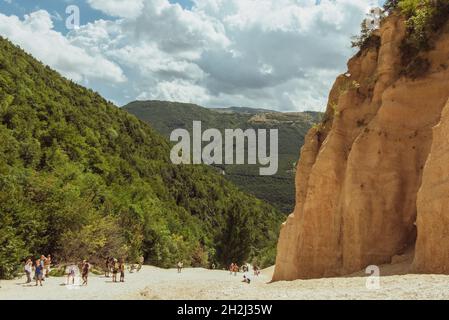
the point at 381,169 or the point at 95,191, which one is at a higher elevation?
the point at 95,191

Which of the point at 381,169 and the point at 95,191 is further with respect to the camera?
the point at 95,191

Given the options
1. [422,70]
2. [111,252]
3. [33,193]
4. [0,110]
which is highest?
[0,110]

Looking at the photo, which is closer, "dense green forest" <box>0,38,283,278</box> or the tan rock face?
the tan rock face

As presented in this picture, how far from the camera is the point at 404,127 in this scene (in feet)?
68.5

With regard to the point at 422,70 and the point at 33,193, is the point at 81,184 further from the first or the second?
the point at 422,70

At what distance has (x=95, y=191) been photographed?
62.7 m

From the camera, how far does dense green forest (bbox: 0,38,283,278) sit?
41.0 metres

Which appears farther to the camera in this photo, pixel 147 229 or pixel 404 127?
pixel 147 229

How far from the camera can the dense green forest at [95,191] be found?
4100 cm

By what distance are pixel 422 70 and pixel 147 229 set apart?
5077 cm

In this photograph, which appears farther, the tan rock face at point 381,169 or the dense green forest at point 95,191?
the dense green forest at point 95,191

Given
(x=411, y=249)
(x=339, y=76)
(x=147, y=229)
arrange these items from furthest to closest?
(x=147, y=229) < (x=339, y=76) < (x=411, y=249)

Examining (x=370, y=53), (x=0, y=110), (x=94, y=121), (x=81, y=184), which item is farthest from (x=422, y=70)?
(x=94, y=121)
